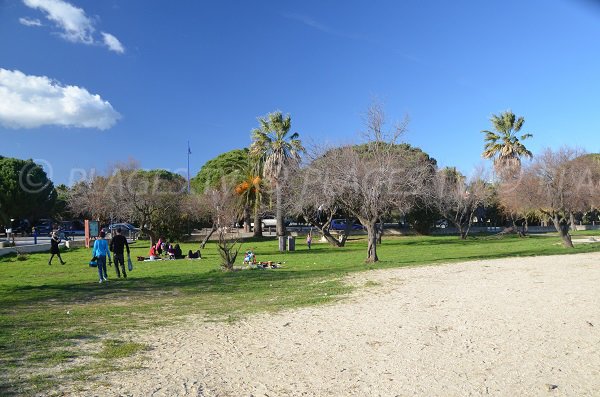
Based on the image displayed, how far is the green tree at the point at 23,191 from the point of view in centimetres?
5209

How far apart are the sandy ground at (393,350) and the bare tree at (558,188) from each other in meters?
15.3

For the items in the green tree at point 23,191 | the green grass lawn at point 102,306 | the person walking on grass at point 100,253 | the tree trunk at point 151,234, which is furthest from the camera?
the green tree at point 23,191

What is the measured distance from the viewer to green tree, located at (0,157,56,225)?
5209cm

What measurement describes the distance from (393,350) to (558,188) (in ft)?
70.7

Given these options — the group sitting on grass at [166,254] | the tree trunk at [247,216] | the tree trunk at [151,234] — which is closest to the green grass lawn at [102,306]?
the group sitting on grass at [166,254]

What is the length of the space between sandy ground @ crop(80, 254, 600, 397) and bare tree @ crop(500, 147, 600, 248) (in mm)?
15320

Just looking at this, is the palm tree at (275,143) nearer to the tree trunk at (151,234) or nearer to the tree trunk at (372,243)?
the tree trunk at (151,234)

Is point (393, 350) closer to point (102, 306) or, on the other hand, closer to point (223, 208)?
point (102, 306)

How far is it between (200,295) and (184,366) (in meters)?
5.83

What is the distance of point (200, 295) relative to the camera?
1144 cm

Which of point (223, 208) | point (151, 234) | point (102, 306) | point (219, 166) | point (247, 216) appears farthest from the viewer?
point (219, 166)

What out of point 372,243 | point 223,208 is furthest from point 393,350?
point 223,208

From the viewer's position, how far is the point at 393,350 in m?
6.41

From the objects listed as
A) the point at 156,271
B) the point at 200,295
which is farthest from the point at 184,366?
the point at 156,271
